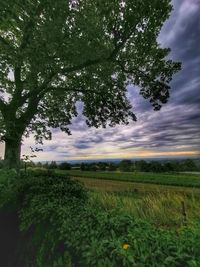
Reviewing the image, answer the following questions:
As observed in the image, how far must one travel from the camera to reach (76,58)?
13.0m

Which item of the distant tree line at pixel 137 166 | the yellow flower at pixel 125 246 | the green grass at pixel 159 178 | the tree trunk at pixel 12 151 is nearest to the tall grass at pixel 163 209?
the yellow flower at pixel 125 246

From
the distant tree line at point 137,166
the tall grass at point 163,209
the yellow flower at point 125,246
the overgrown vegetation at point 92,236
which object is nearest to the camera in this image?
the overgrown vegetation at point 92,236

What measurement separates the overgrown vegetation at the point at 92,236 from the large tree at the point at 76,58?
21.8 feet

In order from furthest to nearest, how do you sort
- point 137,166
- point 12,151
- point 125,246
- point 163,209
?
1. point 137,166
2. point 12,151
3. point 163,209
4. point 125,246

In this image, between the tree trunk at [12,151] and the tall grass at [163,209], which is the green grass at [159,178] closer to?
the tree trunk at [12,151]

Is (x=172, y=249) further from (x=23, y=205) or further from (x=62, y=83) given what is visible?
(x=62, y=83)

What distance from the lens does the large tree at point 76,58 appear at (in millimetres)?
11664

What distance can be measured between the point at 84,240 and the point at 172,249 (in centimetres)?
110

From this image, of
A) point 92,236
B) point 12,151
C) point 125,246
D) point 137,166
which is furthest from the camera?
point 137,166

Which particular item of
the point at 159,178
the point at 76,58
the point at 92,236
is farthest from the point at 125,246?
the point at 159,178

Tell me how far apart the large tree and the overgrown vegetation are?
21.8 feet

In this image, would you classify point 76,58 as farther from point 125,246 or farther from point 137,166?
point 137,166

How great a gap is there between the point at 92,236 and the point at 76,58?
10.3m

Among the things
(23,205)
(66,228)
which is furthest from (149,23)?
(66,228)
